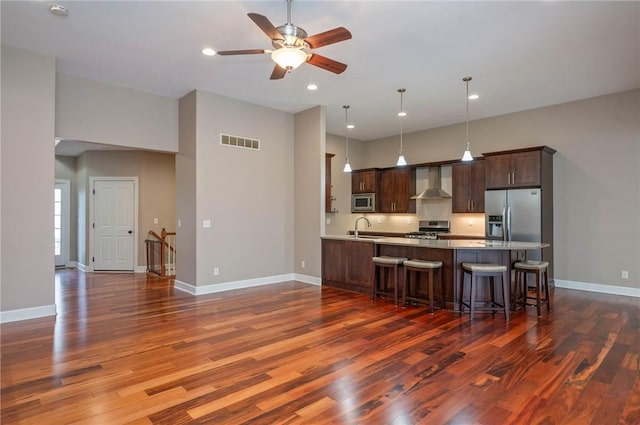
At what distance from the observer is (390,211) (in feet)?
28.8

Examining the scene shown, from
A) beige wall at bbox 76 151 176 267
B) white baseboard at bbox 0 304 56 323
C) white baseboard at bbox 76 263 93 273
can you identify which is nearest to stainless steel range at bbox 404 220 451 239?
beige wall at bbox 76 151 176 267

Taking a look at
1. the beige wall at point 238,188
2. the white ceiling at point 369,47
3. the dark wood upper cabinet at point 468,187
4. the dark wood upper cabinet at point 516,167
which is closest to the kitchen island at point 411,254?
the beige wall at point 238,188

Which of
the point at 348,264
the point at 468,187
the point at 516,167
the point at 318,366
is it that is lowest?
the point at 318,366

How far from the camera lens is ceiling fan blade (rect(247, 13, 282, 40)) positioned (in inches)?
110

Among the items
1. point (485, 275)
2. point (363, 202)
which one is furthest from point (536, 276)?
point (363, 202)

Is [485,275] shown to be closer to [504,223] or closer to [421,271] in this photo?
[421,271]

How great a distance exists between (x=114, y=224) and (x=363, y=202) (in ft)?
20.0

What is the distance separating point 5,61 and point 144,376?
164 inches

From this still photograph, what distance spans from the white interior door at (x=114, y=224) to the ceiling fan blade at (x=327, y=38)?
6.89m

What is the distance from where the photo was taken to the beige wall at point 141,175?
842 cm

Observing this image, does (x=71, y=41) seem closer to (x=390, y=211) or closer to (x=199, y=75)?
(x=199, y=75)

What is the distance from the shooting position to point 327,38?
3094mm

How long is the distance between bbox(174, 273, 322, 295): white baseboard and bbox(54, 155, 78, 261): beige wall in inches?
189

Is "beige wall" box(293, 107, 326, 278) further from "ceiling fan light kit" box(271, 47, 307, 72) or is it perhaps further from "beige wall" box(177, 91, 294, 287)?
"ceiling fan light kit" box(271, 47, 307, 72)
